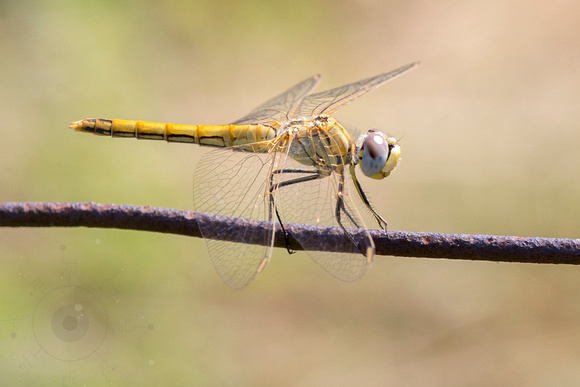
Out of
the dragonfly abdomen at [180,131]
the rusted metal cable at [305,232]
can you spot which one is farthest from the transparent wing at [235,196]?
the rusted metal cable at [305,232]

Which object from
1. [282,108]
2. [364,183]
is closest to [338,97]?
[282,108]

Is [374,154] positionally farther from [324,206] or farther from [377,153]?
[324,206]

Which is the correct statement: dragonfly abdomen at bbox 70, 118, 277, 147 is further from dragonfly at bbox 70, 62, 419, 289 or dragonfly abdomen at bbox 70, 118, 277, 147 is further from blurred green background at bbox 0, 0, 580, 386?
blurred green background at bbox 0, 0, 580, 386

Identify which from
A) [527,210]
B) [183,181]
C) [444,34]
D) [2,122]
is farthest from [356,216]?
[444,34]

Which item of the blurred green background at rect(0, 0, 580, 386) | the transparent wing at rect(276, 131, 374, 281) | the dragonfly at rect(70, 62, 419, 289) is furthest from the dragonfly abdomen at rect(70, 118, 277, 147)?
the blurred green background at rect(0, 0, 580, 386)

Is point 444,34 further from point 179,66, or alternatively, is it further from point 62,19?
point 62,19
